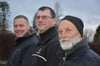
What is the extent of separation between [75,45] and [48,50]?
4.15ft

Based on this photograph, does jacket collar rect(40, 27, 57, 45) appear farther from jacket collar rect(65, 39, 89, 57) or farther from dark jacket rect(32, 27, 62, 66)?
jacket collar rect(65, 39, 89, 57)

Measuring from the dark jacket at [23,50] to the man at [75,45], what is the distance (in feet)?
6.11

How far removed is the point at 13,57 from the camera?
7.64 metres

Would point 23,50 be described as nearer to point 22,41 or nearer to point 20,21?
point 22,41

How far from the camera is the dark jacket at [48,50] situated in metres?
6.33

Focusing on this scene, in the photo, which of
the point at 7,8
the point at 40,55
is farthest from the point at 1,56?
the point at 40,55

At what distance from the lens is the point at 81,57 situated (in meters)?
5.12

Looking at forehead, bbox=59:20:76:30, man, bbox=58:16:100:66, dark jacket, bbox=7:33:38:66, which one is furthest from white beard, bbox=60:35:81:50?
dark jacket, bbox=7:33:38:66

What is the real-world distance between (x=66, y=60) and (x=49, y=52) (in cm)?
118

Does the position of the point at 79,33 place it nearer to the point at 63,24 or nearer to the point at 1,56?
the point at 63,24

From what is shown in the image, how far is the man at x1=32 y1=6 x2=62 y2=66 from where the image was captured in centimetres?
635

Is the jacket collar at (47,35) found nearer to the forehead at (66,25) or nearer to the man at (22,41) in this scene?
the man at (22,41)

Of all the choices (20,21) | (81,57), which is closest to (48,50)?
(81,57)

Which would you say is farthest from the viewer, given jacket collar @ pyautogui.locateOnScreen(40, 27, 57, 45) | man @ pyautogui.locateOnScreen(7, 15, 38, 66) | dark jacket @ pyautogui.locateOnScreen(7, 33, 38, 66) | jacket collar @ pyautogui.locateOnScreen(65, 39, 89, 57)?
man @ pyautogui.locateOnScreen(7, 15, 38, 66)
